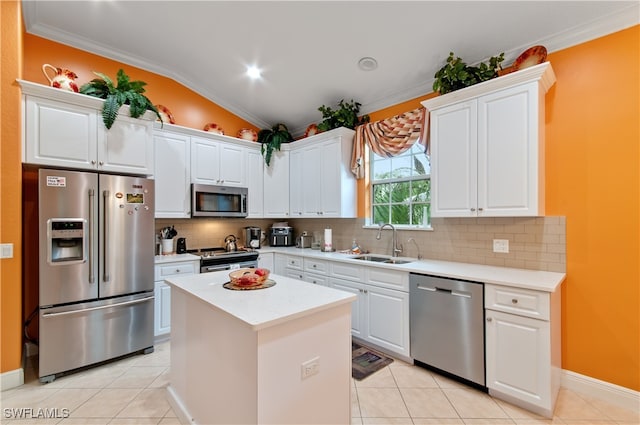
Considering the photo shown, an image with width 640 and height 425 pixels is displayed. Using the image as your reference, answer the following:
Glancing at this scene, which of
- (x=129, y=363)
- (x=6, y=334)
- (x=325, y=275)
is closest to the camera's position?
(x=6, y=334)

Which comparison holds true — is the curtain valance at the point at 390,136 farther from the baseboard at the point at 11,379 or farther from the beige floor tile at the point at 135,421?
the baseboard at the point at 11,379

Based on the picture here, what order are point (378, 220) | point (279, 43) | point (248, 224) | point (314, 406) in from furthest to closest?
1. point (248, 224)
2. point (378, 220)
3. point (279, 43)
4. point (314, 406)

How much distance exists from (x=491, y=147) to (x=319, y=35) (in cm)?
194

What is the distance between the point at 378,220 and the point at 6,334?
147 inches

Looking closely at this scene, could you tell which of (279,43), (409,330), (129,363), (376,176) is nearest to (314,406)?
(409,330)

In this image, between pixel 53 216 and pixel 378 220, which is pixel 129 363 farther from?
pixel 378 220

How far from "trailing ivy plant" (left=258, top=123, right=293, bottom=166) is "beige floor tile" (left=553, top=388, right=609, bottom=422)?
13.2ft

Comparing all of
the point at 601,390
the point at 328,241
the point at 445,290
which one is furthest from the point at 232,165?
the point at 601,390

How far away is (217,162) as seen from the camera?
13.0 feet

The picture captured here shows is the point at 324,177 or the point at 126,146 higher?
the point at 126,146

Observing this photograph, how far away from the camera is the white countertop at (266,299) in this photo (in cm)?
138

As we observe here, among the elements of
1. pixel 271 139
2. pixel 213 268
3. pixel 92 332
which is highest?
pixel 271 139

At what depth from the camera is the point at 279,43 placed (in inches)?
122

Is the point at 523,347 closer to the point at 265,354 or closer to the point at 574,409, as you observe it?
the point at 574,409
